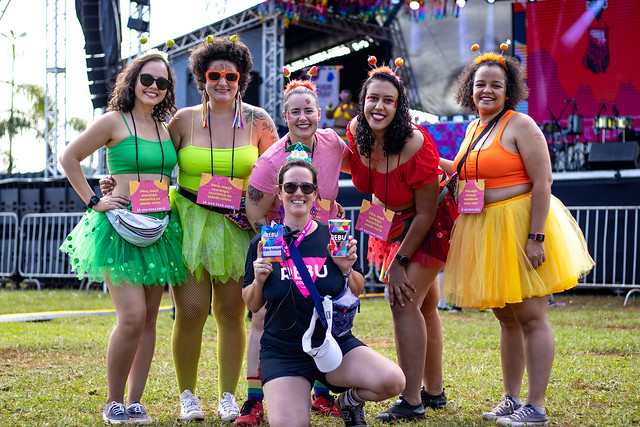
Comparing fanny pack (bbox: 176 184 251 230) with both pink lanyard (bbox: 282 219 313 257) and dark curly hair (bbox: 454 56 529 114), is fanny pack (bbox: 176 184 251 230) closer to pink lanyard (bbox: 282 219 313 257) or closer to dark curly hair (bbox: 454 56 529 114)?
pink lanyard (bbox: 282 219 313 257)

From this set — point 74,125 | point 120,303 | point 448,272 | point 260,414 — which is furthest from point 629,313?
point 74,125

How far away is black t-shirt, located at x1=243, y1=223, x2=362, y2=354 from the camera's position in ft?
10.1

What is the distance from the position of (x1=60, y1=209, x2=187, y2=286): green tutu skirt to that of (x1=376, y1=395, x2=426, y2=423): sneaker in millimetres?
1303

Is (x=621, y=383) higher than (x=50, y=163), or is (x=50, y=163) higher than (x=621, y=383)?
(x=50, y=163)

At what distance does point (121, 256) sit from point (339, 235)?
1.23 metres

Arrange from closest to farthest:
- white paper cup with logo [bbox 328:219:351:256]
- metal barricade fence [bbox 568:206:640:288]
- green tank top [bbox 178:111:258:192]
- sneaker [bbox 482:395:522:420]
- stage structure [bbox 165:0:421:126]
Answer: white paper cup with logo [bbox 328:219:351:256] < sneaker [bbox 482:395:522:420] < green tank top [bbox 178:111:258:192] < metal barricade fence [bbox 568:206:640:288] < stage structure [bbox 165:0:421:126]

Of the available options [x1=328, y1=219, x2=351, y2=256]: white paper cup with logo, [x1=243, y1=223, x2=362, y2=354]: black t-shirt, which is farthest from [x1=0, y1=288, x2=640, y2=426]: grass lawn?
[x1=328, y1=219, x2=351, y2=256]: white paper cup with logo

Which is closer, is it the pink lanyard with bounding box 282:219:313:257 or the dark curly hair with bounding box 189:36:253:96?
the pink lanyard with bounding box 282:219:313:257

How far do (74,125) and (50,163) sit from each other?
13814 mm

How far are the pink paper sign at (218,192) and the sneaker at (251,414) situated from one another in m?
1.05

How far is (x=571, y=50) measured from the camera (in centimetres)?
1445

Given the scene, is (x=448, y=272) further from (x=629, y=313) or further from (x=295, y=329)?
(x=629, y=313)

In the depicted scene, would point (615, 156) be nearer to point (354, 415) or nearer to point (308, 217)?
point (308, 217)

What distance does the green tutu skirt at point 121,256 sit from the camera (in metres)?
3.47
